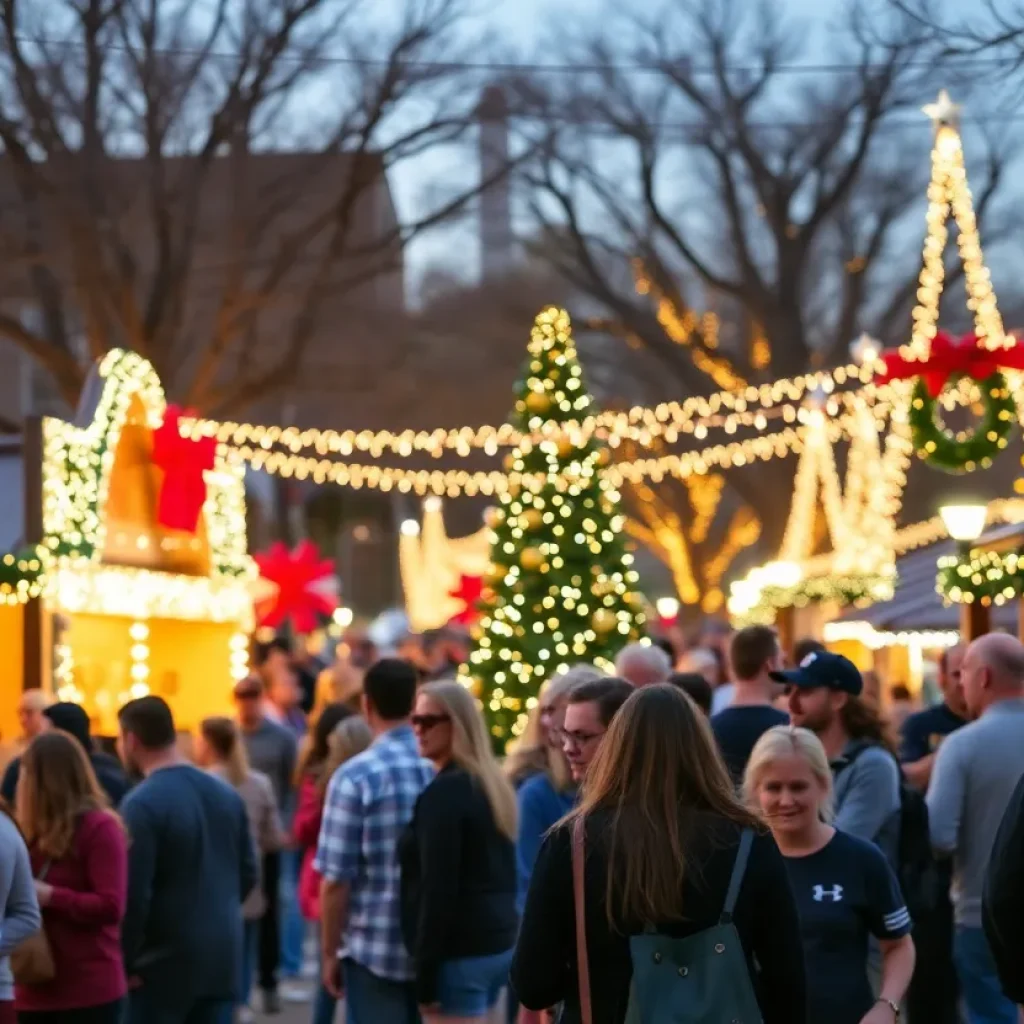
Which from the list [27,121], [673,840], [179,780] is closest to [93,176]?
[27,121]

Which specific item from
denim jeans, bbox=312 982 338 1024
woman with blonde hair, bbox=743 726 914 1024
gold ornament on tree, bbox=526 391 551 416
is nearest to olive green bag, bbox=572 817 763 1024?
woman with blonde hair, bbox=743 726 914 1024

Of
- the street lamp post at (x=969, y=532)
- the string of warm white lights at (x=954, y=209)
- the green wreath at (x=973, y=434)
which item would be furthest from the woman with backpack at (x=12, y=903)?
the string of warm white lights at (x=954, y=209)

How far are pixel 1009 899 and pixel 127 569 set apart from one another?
1294 centimetres

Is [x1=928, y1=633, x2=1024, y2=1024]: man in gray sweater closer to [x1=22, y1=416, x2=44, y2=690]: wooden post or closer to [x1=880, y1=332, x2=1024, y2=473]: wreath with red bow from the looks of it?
[x1=880, y1=332, x2=1024, y2=473]: wreath with red bow

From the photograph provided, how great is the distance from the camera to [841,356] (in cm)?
4097

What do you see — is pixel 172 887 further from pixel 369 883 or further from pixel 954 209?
pixel 954 209

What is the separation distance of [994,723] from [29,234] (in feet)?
68.7

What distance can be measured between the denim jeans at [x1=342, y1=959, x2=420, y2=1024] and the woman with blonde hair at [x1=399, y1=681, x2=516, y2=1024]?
286 mm

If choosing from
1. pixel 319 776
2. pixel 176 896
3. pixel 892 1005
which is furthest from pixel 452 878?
pixel 319 776

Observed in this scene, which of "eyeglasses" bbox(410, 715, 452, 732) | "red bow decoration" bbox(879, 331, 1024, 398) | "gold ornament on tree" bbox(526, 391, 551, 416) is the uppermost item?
"gold ornament on tree" bbox(526, 391, 551, 416)

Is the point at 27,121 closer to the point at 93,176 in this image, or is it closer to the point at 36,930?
the point at 93,176

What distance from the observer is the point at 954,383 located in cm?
1628

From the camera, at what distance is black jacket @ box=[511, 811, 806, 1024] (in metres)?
4.72

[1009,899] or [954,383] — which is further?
[954,383]
